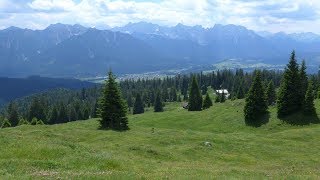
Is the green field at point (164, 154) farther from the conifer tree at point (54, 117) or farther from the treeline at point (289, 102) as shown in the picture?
the conifer tree at point (54, 117)

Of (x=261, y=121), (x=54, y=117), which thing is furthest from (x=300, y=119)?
(x=54, y=117)

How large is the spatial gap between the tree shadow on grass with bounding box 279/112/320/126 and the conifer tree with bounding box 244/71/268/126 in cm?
538

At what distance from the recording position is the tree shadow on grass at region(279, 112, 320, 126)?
76125 mm

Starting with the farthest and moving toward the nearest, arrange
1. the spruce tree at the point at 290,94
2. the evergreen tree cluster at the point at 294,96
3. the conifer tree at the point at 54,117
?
the conifer tree at the point at 54,117 < the spruce tree at the point at 290,94 < the evergreen tree cluster at the point at 294,96

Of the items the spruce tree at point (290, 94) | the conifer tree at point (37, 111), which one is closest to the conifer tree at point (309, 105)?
the spruce tree at point (290, 94)

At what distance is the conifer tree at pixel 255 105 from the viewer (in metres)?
82.9

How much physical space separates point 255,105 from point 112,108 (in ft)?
104

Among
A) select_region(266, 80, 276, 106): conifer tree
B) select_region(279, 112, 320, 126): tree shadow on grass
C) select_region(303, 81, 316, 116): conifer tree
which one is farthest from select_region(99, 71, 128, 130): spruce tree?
select_region(266, 80, 276, 106): conifer tree

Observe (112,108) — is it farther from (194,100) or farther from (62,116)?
(62,116)

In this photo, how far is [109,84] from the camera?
227ft

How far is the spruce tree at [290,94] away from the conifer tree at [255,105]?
369 cm

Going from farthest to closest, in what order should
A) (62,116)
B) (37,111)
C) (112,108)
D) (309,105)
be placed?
1. (62,116)
2. (37,111)
3. (309,105)
4. (112,108)

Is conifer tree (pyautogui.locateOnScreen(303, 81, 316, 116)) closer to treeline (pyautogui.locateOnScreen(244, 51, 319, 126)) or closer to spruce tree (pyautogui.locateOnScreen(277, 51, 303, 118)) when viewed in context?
treeline (pyautogui.locateOnScreen(244, 51, 319, 126))

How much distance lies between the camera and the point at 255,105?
8394cm
